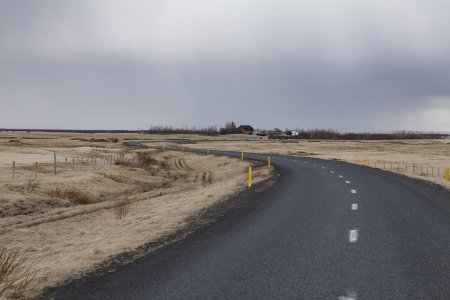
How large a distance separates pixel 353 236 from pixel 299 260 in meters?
2.62

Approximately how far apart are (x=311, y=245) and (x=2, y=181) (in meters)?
19.8

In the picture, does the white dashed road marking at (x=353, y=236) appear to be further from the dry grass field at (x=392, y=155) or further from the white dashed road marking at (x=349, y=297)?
the dry grass field at (x=392, y=155)

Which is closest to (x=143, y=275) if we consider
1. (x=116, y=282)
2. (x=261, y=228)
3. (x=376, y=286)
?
(x=116, y=282)

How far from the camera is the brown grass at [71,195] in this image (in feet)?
75.5

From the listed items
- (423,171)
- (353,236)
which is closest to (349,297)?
(353,236)

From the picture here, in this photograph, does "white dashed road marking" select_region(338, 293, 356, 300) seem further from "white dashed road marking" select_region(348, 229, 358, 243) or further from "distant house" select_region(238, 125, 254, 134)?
"distant house" select_region(238, 125, 254, 134)

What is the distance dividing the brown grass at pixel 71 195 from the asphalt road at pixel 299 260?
454 inches

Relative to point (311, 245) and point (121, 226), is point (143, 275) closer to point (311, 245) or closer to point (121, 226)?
point (311, 245)

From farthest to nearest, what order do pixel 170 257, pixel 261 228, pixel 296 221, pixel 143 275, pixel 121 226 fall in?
pixel 121 226 → pixel 296 221 → pixel 261 228 → pixel 170 257 → pixel 143 275

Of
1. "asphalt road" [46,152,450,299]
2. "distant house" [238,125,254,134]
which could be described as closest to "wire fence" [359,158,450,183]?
"asphalt road" [46,152,450,299]

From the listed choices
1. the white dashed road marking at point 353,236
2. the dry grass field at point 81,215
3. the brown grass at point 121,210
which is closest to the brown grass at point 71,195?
the dry grass field at point 81,215

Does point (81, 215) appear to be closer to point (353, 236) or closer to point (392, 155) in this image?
point (353, 236)

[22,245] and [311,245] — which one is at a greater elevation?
[311,245]

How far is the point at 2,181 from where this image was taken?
2445cm
